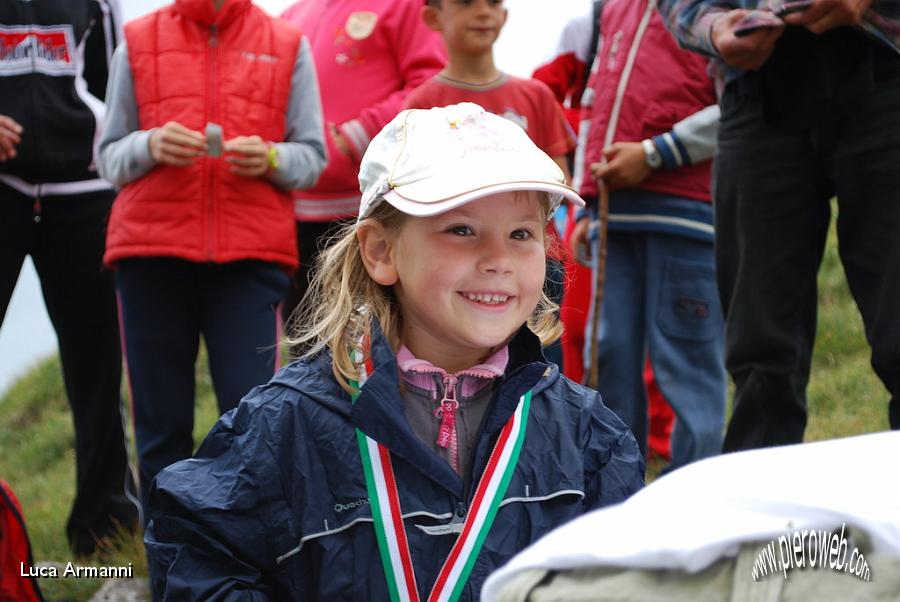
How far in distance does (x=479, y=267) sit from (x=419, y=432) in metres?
0.34

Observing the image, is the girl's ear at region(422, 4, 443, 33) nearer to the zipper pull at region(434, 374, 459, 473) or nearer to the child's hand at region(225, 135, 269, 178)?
the child's hand at region(225, 135, 269, 178)

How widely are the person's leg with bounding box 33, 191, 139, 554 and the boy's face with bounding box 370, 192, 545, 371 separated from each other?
2.58m

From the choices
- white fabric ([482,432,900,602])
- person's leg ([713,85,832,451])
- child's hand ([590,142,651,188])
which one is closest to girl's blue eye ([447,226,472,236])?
white fabric ([482,432,900,602])

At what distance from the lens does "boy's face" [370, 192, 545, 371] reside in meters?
2.38

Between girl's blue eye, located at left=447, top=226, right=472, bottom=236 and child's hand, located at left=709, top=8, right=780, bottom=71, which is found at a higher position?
child's hand, located at left=709, top=8, right=780, bottom=71

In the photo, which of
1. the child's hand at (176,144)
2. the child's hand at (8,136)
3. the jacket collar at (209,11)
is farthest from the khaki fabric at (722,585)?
the child's hand at (8,136)

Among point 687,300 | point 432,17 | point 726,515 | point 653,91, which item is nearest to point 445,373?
point 726,515

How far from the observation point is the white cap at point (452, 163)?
2.28 meters

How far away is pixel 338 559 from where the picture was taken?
2270 mm

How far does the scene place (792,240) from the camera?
145 inches

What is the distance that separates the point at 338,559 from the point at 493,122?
0.87 m

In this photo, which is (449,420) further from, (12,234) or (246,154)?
(12,234)

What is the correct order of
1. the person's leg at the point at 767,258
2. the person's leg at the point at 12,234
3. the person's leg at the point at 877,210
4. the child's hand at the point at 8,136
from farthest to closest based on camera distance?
the person's leg at the point at 12,234 → the child's hand at the point at 8,136 → the person's leg at the point at 767,258 → the person's leg at the point at 877,210

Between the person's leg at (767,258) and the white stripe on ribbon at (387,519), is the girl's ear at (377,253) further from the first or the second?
the person's leg at (767,258)
